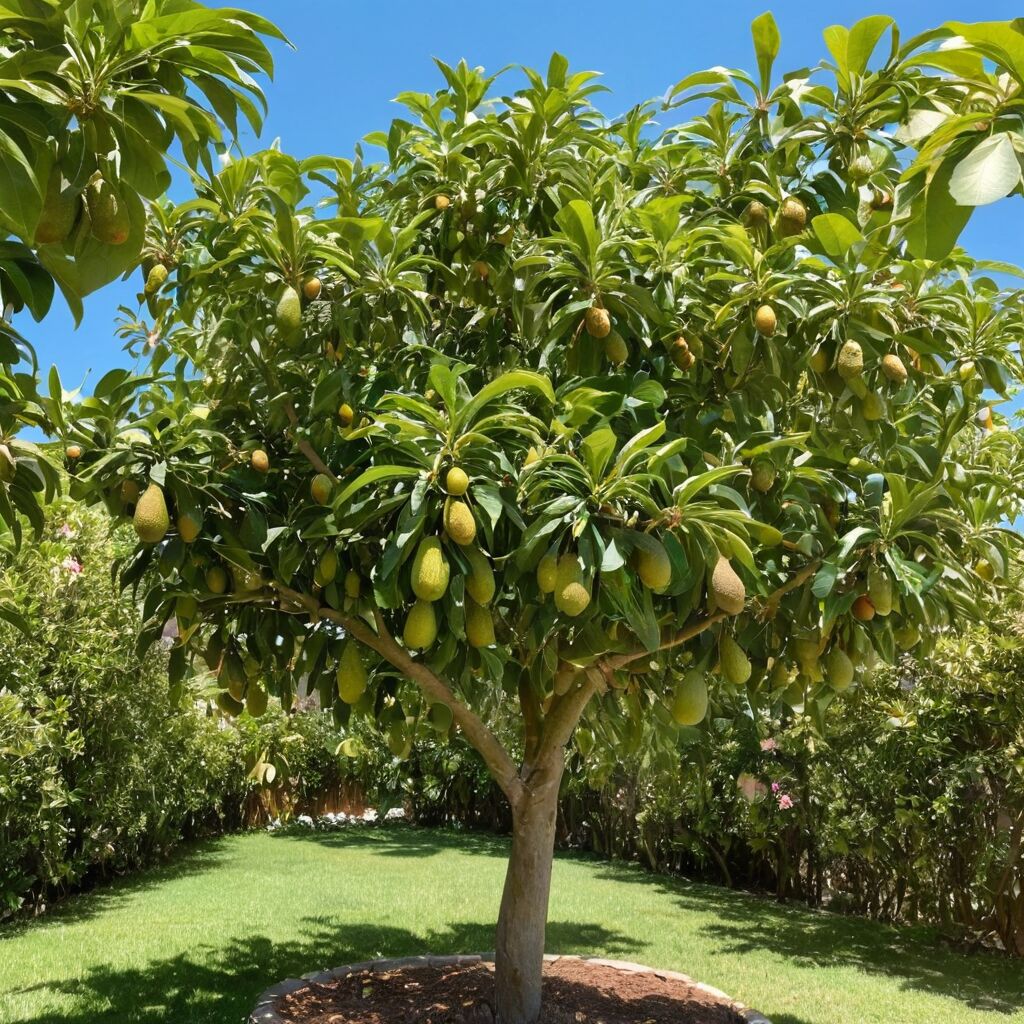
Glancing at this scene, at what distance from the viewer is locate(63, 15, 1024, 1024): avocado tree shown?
230cm

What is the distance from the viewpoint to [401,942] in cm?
636

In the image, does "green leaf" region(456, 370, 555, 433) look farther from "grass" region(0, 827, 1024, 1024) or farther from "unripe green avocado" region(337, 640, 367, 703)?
"grass" region(0, 827, 1024, 1024)

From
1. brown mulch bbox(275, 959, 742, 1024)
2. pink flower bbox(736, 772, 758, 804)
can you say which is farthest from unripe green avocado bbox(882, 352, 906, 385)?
pink flower bbox(736, 772, 758, 804)

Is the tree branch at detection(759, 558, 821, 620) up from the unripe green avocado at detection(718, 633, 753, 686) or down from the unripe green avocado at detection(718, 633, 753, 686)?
up

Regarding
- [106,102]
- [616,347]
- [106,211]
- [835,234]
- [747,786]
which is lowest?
[747,786]

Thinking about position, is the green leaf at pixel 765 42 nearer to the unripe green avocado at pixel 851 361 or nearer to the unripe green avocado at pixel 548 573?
the unripe green avocado at pixel 851 361

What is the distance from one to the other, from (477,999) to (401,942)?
281 centimetres

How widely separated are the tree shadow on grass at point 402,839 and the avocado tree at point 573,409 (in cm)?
839

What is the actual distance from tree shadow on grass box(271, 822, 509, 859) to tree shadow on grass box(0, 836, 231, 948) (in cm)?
139

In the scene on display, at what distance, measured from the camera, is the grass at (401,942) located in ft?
16.5

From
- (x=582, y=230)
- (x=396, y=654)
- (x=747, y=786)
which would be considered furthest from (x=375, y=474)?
(x=747, y=786)

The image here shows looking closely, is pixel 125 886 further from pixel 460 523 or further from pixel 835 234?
pixel 835 234

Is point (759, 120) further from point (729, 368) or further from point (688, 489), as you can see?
point (688, 489)

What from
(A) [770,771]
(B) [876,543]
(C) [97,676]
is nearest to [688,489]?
(B) [876,543]
